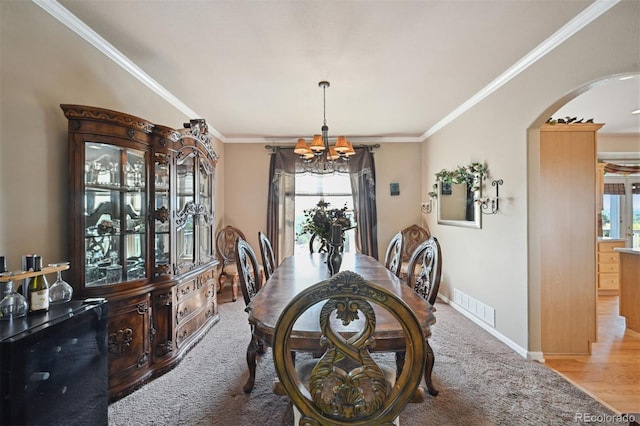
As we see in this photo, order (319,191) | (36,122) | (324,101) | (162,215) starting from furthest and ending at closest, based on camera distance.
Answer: (319,191)
(324,101)
(162,215)
(36,122)

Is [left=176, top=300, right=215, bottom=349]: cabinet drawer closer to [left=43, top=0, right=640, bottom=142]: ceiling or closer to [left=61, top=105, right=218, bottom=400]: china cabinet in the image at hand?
[left=61, top=105, right=218, bottom=400]: china cabinet

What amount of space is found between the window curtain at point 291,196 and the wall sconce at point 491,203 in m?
2.06

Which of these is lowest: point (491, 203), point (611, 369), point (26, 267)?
point (611, 369)

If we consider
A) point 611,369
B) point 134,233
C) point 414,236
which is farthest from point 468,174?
point 134,233

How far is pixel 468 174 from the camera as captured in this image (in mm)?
3564

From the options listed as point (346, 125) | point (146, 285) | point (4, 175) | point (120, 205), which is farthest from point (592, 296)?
point (4, 175)

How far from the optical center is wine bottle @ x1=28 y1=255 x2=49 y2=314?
149cm

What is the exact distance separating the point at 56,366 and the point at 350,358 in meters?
1.49

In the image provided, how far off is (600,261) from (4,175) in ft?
23.5

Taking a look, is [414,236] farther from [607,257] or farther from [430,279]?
[430,279]

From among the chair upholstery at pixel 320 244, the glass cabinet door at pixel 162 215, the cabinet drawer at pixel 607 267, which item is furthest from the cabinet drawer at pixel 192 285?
the cabinet drawer at pixel 607 267

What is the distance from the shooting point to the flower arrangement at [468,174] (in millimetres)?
3336

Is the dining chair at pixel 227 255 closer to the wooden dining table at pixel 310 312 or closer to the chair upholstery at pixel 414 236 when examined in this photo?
the wooden dining table at pixel 310 312

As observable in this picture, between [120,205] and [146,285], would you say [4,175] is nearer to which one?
[120,205]
